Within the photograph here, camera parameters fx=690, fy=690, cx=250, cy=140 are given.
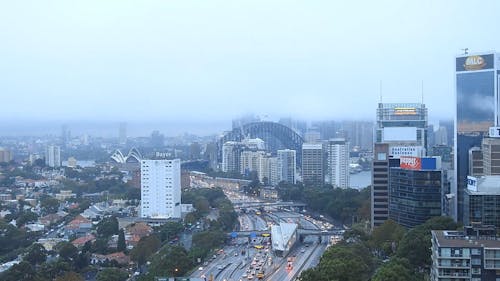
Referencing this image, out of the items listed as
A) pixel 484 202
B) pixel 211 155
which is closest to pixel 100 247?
pixel 484 202

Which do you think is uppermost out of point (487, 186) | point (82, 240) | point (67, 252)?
point (487, 186)

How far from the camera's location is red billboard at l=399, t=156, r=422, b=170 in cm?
1091

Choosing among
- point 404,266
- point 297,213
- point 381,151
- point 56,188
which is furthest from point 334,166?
point 404,266

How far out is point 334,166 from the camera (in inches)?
878

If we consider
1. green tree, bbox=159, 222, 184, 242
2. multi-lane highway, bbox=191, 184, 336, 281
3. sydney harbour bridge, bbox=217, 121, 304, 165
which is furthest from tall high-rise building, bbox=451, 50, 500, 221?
sydney harbour bridge, bbox=217, 121, 304, 165

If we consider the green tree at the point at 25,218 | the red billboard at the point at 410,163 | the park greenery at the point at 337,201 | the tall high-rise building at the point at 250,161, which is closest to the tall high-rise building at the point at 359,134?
the tall high-rise building at the point at 250,161

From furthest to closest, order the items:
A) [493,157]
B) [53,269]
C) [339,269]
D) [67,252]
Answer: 1. [493,157]
2. [67,252]
3. [53,269]
4. [339,269]

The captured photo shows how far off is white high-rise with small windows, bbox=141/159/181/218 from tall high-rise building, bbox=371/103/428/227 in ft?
Result: 15.1

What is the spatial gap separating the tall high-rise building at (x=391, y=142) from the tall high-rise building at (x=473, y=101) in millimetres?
800

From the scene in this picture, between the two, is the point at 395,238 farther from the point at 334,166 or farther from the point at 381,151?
the point at 334,166

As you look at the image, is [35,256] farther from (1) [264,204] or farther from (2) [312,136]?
(2) [312,136]

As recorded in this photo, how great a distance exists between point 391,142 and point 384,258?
567cm

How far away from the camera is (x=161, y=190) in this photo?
50.3ft

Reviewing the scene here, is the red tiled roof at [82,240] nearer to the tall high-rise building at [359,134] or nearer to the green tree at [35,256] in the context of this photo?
the green tree at [35,256]
